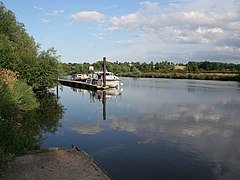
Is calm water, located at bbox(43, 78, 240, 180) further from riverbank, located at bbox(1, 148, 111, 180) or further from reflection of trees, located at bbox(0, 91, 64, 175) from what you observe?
riverbank, located at bbox(1, 148, 111, 180)

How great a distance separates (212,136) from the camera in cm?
1253

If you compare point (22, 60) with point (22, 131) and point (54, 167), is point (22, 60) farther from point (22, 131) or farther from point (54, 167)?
point (54, 167)

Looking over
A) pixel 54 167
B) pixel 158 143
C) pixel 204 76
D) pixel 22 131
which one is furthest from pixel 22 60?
pixel 204 76

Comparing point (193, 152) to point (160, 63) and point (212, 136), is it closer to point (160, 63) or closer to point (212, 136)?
point (212, 136)

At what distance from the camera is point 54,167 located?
22.9 ft

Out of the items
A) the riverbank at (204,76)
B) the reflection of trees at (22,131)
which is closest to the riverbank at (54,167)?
the reflection of trees at (22,131)

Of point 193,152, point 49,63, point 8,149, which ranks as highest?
point 49,63

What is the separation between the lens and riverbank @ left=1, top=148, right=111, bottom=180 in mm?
6415

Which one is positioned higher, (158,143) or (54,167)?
(54,167)

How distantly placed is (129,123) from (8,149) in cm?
878

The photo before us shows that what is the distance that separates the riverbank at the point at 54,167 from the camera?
6415 mm

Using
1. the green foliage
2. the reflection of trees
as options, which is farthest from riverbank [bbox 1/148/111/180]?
the green foliage

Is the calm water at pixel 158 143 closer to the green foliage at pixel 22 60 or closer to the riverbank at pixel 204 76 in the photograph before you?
the green foliage at pixel 22 60

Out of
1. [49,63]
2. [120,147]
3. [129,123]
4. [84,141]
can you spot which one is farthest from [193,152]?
[49,63]
